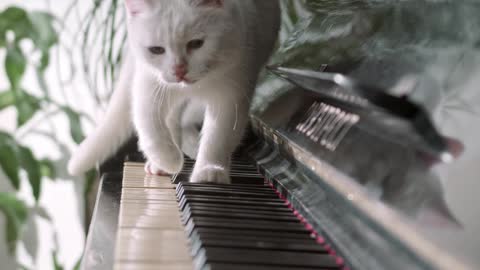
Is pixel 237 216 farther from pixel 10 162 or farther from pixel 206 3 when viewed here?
pixel 10 162

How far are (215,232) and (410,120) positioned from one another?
25 cm

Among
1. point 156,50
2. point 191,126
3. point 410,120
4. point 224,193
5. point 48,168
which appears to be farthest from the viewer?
point 48,168

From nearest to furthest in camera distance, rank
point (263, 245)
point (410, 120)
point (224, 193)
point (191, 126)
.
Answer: point (410, 120)
point (263, 245)
point (224, 193)
point (191, 126)

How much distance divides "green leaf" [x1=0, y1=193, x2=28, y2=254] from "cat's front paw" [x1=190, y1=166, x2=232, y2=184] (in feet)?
3.45

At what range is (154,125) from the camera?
3.84ft

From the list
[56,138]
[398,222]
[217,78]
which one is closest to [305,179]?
[398,222]

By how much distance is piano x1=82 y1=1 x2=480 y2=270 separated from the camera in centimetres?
47

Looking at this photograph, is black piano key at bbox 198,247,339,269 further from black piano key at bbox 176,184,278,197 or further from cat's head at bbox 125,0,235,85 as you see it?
cat's head at bbox 125,0,235,85

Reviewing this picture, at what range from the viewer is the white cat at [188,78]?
3.44ft

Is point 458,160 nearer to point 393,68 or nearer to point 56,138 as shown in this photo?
point 393,68

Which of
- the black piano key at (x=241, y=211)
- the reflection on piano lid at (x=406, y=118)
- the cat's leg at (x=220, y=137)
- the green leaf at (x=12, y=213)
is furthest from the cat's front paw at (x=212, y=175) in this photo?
the green leaf at (x=12, y=213)

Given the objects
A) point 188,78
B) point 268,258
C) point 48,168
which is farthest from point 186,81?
point 48,168

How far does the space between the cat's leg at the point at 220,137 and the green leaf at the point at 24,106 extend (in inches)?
34.2

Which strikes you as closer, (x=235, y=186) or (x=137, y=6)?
(x=235, y=186)
